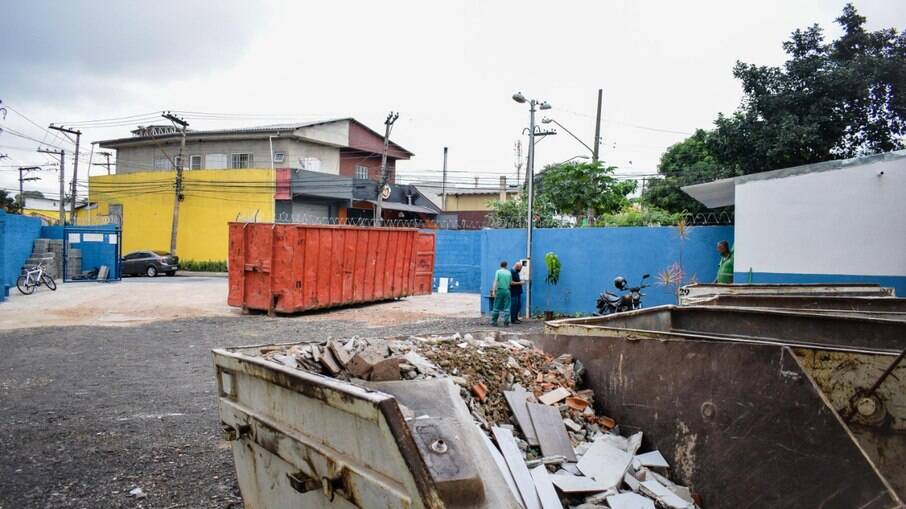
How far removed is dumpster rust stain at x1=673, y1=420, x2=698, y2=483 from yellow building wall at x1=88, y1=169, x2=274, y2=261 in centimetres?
3243

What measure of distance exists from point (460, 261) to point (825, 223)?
13.6 metres

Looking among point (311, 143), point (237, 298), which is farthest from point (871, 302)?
point (311, 143)

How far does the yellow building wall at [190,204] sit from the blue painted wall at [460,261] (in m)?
15.0

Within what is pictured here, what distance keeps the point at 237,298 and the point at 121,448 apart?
9870 mm

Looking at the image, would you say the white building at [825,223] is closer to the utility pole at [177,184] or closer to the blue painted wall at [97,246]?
the blue painted wall at [97,246]

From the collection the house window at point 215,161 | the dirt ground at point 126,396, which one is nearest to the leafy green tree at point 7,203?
the house window at point 215,161

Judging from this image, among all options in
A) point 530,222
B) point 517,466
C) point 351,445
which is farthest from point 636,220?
point 351,445

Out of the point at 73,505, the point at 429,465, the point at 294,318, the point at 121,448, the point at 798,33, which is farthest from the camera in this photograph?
the point at 798,33

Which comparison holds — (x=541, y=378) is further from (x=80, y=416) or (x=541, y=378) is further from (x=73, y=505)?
(x=80, y=416)

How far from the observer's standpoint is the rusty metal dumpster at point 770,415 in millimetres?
2123

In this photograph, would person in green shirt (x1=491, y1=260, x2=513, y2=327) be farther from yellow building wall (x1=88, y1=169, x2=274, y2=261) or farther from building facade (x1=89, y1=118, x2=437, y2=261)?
yellow building wall (x1=88, y1=169, x2=274, y2=261)

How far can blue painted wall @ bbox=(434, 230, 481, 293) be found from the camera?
849 inches

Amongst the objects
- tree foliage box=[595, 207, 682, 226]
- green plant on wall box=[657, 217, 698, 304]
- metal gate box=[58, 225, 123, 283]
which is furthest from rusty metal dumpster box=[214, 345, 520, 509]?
metal gate box=[58, 225, 123, 283]

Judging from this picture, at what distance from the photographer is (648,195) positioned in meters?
28.9
